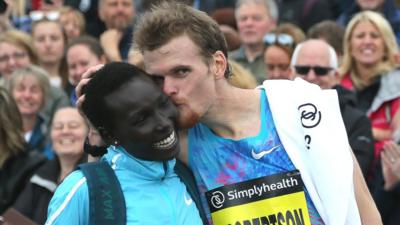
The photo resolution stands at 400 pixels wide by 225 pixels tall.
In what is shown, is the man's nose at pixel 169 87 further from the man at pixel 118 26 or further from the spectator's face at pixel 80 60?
the man at pixel 118 26

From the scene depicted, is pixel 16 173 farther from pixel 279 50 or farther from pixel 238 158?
pixel 238 158

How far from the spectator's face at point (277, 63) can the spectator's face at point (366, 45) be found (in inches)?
24.8

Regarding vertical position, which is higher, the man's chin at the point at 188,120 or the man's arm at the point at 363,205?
the man's chin at the point at 188,120

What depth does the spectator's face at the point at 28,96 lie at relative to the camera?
30.1ft

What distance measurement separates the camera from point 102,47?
10117 millimetres

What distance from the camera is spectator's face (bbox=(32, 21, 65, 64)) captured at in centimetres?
1037

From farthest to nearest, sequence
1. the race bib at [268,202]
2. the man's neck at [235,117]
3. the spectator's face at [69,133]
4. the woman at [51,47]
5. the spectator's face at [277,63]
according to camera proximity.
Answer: the woman at [51,47] < the spectator's face at [277,63] < the spectator's face at [69,133] < the man's neck at [235,117] < the race bib at [268,202]

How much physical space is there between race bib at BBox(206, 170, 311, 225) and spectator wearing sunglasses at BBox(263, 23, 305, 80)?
4258 millimetres

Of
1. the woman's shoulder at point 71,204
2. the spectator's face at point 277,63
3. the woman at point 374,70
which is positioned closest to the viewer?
the woman's shoulder at point 71,204

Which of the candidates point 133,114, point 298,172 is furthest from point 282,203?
point 133,114

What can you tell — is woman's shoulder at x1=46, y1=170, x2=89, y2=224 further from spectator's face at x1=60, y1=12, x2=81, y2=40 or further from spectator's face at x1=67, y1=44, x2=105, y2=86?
spectator's face at x1=60, y1=12, x2=81, y2=40

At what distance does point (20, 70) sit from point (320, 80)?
3027 millimetres

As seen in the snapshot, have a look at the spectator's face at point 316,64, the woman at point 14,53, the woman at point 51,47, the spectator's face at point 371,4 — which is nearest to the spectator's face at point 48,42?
the woman at point 51,47

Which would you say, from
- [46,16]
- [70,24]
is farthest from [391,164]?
[70,24]
